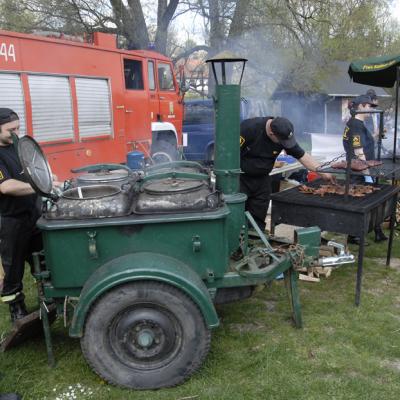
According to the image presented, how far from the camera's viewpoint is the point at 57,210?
2.75 m

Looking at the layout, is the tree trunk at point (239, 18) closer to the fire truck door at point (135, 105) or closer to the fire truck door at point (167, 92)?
the fire truck door at point (167, 92)

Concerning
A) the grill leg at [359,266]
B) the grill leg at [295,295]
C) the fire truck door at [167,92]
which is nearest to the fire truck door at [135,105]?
the fire truck door at [167,92]

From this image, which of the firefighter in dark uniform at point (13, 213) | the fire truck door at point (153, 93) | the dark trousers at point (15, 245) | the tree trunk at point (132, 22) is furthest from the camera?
the tree trunk at point (132, 22)

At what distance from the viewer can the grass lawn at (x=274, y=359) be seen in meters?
2.76

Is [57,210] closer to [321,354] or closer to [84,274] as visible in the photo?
Result: [84,274]

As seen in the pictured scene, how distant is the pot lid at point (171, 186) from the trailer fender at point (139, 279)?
0.44 m

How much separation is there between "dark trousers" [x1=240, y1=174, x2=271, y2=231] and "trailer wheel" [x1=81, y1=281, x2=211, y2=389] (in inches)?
87.6

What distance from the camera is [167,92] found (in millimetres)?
9383

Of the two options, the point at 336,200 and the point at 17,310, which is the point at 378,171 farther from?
the point at 17,310

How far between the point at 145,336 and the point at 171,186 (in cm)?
99

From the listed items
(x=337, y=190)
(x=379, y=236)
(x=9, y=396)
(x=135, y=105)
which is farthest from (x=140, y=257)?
(x=135, y=105)

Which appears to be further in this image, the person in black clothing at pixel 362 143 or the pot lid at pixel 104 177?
the person in black clothing at pixel 362 143

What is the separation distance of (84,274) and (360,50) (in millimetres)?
19884

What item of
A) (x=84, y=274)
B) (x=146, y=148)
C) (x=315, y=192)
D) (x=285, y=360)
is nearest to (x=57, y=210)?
(x=84, y=274)
